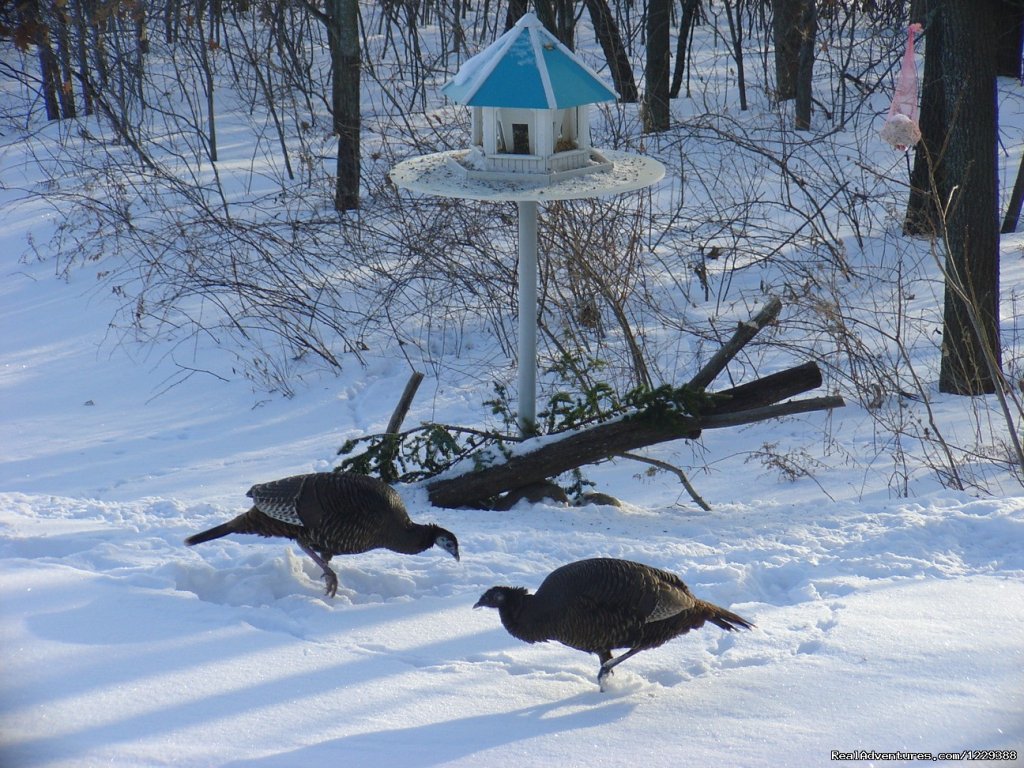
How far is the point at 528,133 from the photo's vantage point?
619cm

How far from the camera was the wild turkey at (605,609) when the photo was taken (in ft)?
12.5

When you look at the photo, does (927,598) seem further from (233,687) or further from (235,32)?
(235,32)

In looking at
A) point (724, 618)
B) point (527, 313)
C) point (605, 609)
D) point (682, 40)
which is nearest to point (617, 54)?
point (682, 40)

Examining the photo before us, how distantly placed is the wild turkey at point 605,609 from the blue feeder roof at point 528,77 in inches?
118

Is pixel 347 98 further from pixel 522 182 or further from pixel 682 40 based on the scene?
pixel 682 40

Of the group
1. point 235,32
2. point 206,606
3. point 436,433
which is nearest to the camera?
point 206,606

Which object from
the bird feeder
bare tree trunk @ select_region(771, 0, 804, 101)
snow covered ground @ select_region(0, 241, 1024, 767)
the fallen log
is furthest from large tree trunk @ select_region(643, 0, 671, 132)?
snow covered ground @ select_region(0, 241, 1024, 767)

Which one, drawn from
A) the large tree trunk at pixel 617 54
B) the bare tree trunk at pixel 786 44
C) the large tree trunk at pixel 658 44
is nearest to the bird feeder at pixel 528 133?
the large tree trunk at pixel 617 54

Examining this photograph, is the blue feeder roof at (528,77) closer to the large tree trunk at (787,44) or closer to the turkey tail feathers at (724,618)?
the turkey tail feathers at (724,618)

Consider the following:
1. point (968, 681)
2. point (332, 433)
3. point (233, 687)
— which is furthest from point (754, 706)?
point (332, 433)

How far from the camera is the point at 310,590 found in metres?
4.88

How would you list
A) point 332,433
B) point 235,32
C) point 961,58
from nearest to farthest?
point 961,58, point 332,433, point 235,32

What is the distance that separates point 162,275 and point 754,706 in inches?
371

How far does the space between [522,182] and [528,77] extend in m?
0.60
